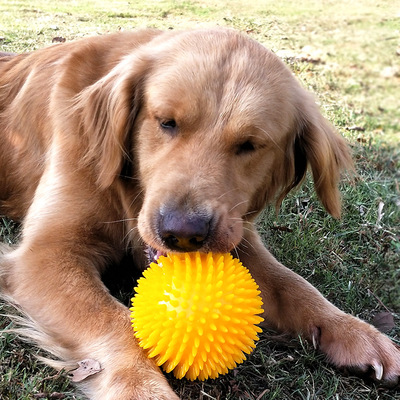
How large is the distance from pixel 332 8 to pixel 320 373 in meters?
9.41

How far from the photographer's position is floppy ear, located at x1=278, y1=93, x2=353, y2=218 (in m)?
3.19

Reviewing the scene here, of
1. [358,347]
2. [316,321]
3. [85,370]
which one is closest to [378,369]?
[358,347]

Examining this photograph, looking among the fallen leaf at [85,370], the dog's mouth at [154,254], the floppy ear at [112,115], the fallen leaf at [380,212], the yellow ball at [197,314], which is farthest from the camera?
the fallen leaf at [380,212]

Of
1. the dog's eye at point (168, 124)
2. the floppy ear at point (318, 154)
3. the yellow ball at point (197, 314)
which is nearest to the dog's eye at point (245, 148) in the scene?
the dog's eye at point (168, 124)

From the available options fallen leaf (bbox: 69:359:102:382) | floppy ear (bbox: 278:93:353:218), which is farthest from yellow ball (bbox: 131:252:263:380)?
floppy ear (bbox: 278:93:353:218)

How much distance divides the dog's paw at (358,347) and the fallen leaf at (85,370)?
1.15 m

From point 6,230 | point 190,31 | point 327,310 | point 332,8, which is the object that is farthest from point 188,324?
point 332,8

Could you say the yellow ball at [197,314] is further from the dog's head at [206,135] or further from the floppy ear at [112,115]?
the floppy ear at [112,115]

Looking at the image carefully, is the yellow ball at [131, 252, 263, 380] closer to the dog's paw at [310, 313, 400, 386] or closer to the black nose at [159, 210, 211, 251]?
the black nose at [159, 210, 211, 251]

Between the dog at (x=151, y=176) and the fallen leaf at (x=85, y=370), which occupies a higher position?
the dog at (x=151, y=176)

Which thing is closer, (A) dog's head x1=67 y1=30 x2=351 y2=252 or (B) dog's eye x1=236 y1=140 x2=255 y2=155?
(A) dog's head x1=67 y1=30 x2=351 y2=252

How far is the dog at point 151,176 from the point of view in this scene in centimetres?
246

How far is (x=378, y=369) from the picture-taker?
2.64 m

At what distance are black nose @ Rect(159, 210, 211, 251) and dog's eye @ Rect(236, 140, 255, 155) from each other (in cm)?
52
